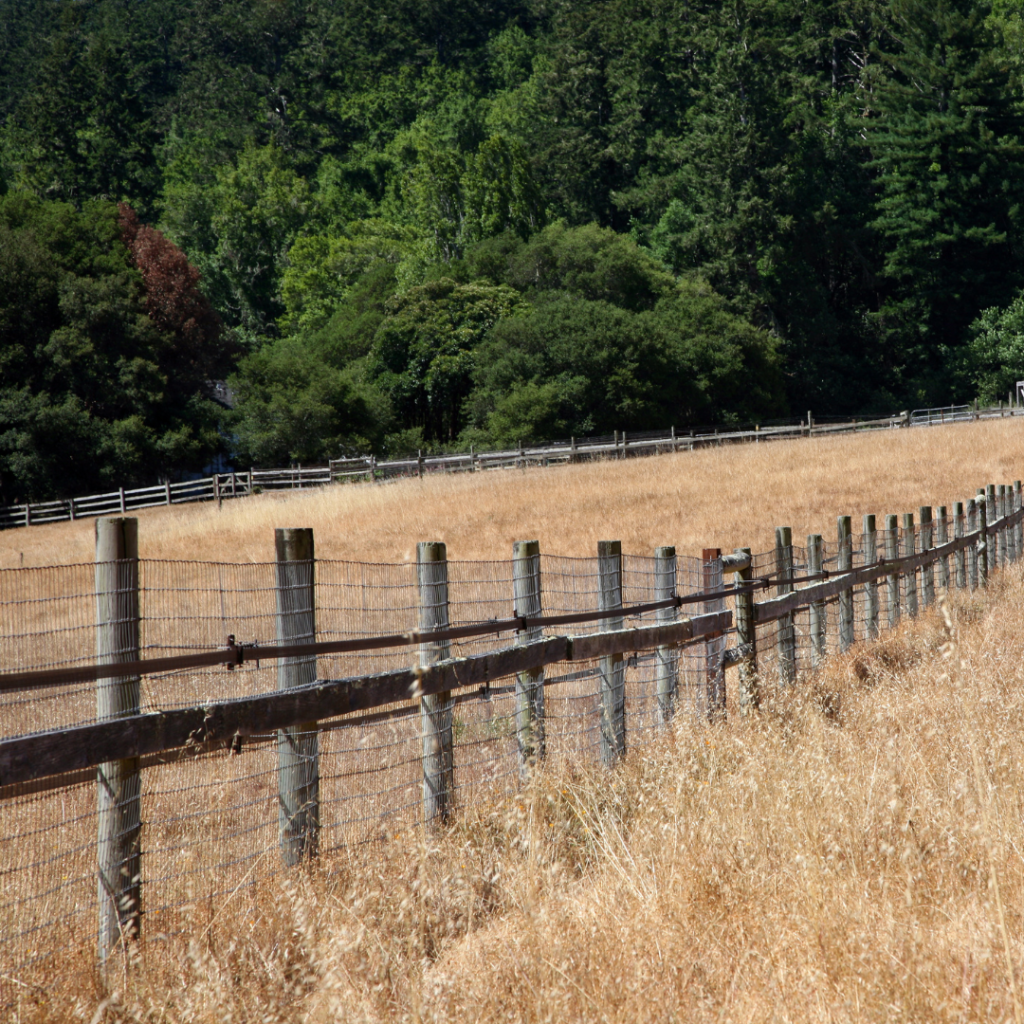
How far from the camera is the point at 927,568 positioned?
11953 millimetres

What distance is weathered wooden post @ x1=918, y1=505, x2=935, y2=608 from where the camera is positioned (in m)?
11.5

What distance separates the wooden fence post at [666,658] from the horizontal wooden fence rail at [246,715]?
1006mm

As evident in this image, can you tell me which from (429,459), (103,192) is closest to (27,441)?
(429,459)

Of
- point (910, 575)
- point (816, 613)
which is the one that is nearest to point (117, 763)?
point (816, 613)

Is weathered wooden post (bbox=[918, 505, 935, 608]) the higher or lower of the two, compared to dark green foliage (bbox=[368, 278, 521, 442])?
lower

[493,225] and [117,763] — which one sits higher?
[493,225]

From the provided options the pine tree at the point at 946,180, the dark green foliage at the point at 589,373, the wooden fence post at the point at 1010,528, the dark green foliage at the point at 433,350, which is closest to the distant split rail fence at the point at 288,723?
the wooden fence post at the point at 1010,528

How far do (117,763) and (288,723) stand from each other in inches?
23.7

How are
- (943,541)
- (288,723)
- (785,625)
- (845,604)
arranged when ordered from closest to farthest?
(288,723)
(785,625)
(845,604)
(943,541)

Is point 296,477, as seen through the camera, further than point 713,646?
Yes

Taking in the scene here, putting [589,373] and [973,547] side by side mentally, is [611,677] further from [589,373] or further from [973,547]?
[589,373]

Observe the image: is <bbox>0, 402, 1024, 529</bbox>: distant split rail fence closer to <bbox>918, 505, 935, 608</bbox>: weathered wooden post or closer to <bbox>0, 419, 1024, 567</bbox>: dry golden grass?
<bbox>0, 419, 1024, 567</bbox>: dry golden grass

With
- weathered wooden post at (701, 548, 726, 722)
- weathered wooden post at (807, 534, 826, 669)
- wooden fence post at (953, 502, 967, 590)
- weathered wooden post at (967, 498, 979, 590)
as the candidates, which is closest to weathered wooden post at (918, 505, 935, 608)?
wooden fence post at (953, 502, 967, 590)

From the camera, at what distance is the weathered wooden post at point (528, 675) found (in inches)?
202
